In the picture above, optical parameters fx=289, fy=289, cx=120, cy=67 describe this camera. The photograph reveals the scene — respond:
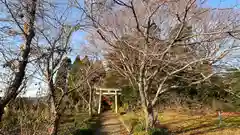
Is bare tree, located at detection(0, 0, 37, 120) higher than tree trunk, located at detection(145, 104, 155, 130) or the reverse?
higher

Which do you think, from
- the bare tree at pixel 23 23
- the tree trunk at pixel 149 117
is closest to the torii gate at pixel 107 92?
the tree trunk at pixel 149 117

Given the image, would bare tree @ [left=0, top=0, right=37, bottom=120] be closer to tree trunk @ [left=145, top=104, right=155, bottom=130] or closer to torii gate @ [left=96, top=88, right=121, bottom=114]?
tree trunk @ [left=145, top=104, right=155, bottom=130]

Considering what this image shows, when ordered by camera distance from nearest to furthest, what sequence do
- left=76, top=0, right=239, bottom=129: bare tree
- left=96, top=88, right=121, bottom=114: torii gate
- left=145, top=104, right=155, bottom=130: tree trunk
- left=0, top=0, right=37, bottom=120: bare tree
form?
left=0, top=0, right=37, bottom=120: bare tree → left=76, top=0, right=239, bottom=129: bare tree → left=145, top=104, right=155, bottom=130: tree trunk → left=96, top=88, right=121, bottom=114: torii gate

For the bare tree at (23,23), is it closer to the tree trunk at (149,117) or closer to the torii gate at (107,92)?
the tree trunk at (149,117)

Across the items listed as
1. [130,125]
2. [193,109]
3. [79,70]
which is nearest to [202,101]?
[193,109]

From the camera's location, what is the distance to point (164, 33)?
10.6 meters

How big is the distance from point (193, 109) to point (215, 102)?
151cm

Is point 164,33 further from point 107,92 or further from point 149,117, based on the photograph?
point 107,92

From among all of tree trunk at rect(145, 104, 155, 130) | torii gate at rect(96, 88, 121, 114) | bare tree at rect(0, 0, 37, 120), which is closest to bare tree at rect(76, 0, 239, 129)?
tree trunk at rect(145, 104, 155, 130)

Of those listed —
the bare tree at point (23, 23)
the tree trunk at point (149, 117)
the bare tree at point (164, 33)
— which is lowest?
the tree trunk at point (149, 117)

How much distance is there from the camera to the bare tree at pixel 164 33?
7797mm

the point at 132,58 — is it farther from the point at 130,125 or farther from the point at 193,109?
the point at 193,109

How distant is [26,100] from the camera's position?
539cm

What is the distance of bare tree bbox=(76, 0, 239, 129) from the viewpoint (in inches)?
307
